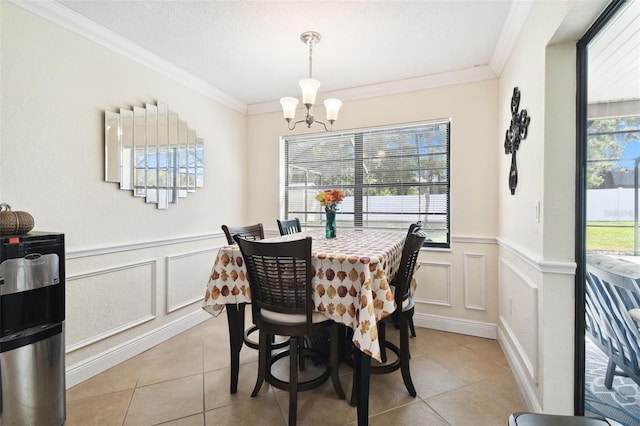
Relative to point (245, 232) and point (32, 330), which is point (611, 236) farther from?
point (32, 330)

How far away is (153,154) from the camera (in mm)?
2707

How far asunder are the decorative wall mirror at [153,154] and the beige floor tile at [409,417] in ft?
8.07

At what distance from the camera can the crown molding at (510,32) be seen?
1.96 m

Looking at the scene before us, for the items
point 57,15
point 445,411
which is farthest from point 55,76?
point 445,411

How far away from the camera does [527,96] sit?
195cm

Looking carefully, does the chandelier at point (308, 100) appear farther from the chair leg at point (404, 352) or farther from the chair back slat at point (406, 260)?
the chair leg at point (404, 352)

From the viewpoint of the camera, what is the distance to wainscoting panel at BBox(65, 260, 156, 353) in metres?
2.14

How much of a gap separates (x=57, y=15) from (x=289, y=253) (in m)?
2.26

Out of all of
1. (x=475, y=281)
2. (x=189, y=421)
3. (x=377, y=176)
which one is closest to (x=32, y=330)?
(x=189, y=421)

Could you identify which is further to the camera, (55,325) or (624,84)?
(55,325)

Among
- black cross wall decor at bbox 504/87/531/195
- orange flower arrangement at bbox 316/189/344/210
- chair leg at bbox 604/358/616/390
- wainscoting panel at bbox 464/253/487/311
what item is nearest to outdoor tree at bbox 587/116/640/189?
black cross wall decor at bbox 504/87/531/195

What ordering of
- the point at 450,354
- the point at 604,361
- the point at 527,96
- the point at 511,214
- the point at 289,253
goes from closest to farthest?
the point at 604,361 < the point at 289,253 < the point at 527,96 < the point at 511,214 < the point at 450,354

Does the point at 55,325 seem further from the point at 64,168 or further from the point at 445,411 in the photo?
the point at 445,411

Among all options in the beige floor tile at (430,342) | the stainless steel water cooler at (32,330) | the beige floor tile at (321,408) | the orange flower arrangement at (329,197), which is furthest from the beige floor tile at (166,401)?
the beige floor tile at (430,342)
